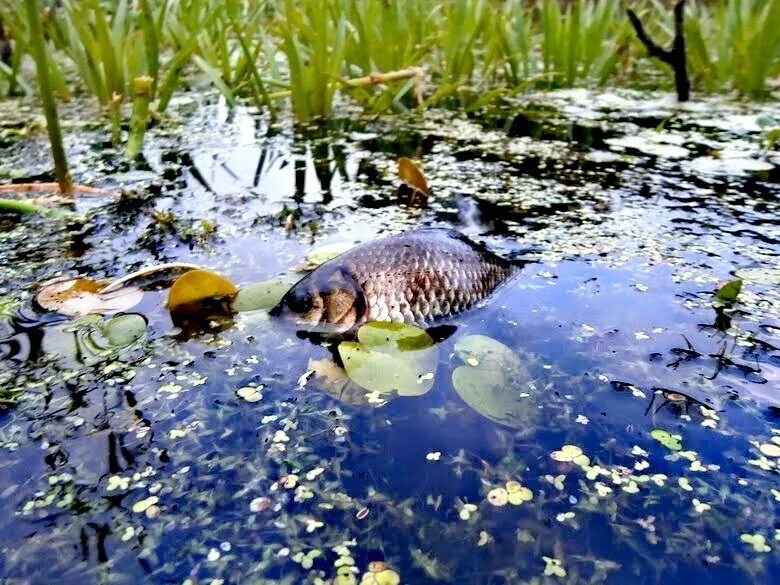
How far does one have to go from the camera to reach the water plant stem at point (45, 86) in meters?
1.91

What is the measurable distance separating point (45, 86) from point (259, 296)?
107cm

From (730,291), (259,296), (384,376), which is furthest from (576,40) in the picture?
(384,376)

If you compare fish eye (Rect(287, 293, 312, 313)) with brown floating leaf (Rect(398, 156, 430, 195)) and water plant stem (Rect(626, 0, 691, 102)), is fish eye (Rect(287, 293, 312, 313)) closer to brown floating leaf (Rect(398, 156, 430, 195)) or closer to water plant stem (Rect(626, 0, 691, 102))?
brown floating leaf (Rect(398, 156, 430, 195))

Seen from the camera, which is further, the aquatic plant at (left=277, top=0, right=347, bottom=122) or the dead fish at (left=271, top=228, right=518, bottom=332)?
the aquatic plant at (left=277, top=0, right=347, bottom=122)

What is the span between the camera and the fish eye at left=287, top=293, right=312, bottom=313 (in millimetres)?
1546

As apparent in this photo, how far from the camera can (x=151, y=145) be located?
129 inches

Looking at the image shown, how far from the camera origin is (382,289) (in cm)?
Answer: 156

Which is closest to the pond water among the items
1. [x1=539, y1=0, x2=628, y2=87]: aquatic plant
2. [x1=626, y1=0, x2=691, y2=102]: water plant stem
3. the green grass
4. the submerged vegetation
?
the submerged vegetation

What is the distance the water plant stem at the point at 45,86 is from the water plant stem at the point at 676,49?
3116 millimetres

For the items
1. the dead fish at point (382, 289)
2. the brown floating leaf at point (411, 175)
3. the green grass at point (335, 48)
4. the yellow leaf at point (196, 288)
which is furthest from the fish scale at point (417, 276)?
the green grass at point (335, 48)

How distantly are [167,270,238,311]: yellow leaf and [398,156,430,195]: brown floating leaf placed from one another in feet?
3.30

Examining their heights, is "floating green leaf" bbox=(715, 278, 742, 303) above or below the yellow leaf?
below

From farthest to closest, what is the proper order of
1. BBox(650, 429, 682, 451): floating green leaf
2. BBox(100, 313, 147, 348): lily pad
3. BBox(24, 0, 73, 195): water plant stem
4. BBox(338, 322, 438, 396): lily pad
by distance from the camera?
BBox(24, 0, 73, 195): water plant stem, BBox(100, 313, 147, 348): lily pad, BBox(338, 322, 438, 396): lily pad, BBox(650, 429, 682, 451): floating green leaf

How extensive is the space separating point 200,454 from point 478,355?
2.02ft
